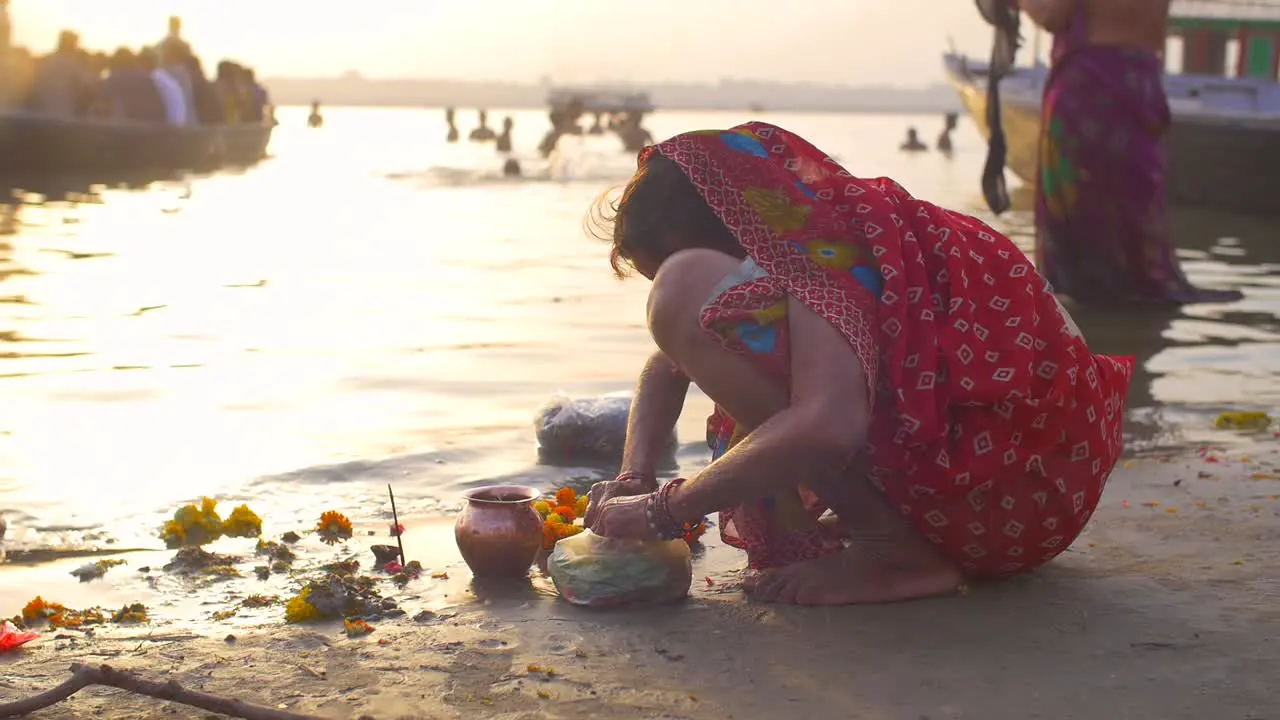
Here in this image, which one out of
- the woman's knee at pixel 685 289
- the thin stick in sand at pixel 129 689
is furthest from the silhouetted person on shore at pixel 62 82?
the thin stick in sand at pixel 129 689

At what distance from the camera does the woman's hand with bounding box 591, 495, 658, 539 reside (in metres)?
2.64

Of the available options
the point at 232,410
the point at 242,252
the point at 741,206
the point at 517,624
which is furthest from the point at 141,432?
the point at 242,252

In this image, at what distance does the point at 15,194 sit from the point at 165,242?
525 cm

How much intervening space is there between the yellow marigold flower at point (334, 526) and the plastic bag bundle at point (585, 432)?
99 cm

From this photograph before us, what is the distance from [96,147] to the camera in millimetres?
16984

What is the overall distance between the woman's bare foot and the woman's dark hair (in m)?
0.66

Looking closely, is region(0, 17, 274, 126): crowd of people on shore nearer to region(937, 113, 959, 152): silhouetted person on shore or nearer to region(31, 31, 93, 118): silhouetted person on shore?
region(31, 31, 93, 118): silhouetted person on shore

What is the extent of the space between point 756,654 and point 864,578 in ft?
1.27

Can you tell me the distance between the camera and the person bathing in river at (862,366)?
2447 millimetres

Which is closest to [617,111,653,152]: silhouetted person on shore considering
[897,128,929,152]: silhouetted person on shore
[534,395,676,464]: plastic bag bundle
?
[897,128,929,152]: silhouetted person on shore

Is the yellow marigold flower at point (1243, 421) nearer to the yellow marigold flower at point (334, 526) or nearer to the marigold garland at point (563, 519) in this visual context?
the marigold garland at point (563, 519)

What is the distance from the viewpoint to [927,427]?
248cm

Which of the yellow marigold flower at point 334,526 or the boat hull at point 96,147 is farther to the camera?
the boat hull at point 96,147

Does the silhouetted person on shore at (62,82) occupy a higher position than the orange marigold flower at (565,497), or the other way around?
the silhouetted person on shore at (62,82)
